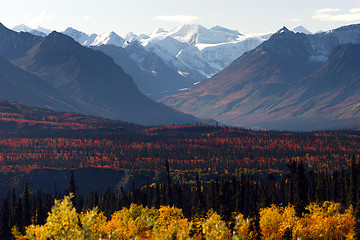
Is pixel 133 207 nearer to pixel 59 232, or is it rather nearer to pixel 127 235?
pixel 127 235

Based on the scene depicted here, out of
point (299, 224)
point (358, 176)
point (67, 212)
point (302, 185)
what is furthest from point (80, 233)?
point (358, 176)

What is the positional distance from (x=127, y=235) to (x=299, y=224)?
42.4 metres

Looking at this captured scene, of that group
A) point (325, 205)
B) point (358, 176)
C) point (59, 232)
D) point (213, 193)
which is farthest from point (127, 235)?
point (59, 232)

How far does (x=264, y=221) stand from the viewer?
151 metres

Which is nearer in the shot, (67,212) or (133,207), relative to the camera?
(67,212)

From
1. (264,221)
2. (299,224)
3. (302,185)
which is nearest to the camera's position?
(299,224)

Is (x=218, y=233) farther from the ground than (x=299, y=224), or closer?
farther from the ground

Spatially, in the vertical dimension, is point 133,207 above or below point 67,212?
below

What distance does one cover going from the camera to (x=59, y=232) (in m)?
60.5

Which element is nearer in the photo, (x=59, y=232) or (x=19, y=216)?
(x=59, y=232)

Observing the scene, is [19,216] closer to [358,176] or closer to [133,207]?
[133,207]

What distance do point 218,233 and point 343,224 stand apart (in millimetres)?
97061

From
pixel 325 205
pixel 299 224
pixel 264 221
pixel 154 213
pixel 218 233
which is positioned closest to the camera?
pixel 218 233

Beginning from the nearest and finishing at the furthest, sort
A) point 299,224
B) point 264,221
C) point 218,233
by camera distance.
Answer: point 218,233 < point 299,224 < point 264,221
